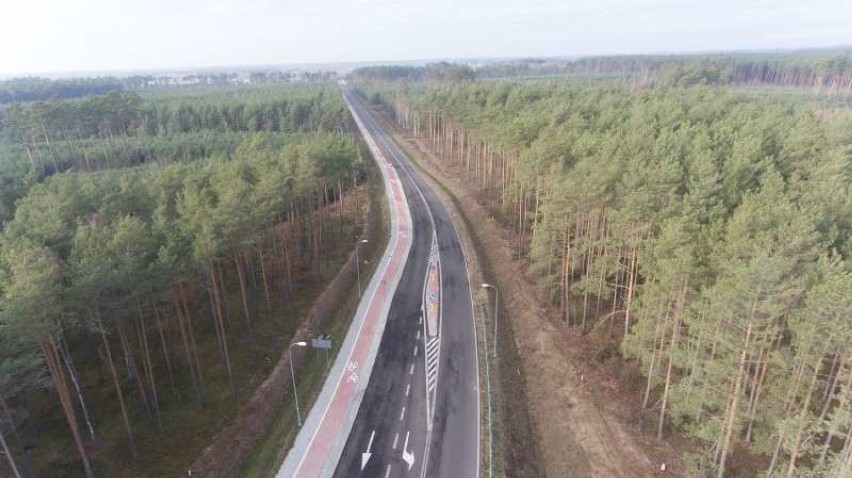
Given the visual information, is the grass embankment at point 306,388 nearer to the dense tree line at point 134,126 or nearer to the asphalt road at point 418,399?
the asphalt road at point 418,399

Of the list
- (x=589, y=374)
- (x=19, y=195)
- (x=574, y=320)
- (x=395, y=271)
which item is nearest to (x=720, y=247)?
(x=589, y=374)

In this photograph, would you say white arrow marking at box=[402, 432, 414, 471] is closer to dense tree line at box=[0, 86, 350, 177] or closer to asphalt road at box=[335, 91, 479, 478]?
asphalt road at box=[335, 91, 479, 478]

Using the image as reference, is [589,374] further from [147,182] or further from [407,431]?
[147,182]

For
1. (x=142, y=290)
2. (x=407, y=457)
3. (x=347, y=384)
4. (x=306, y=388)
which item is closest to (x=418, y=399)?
(x=407, y=457)

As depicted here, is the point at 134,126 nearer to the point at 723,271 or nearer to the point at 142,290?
the point at 142,290

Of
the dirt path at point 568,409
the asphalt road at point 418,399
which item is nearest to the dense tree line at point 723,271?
the dirt path at point 568,409
